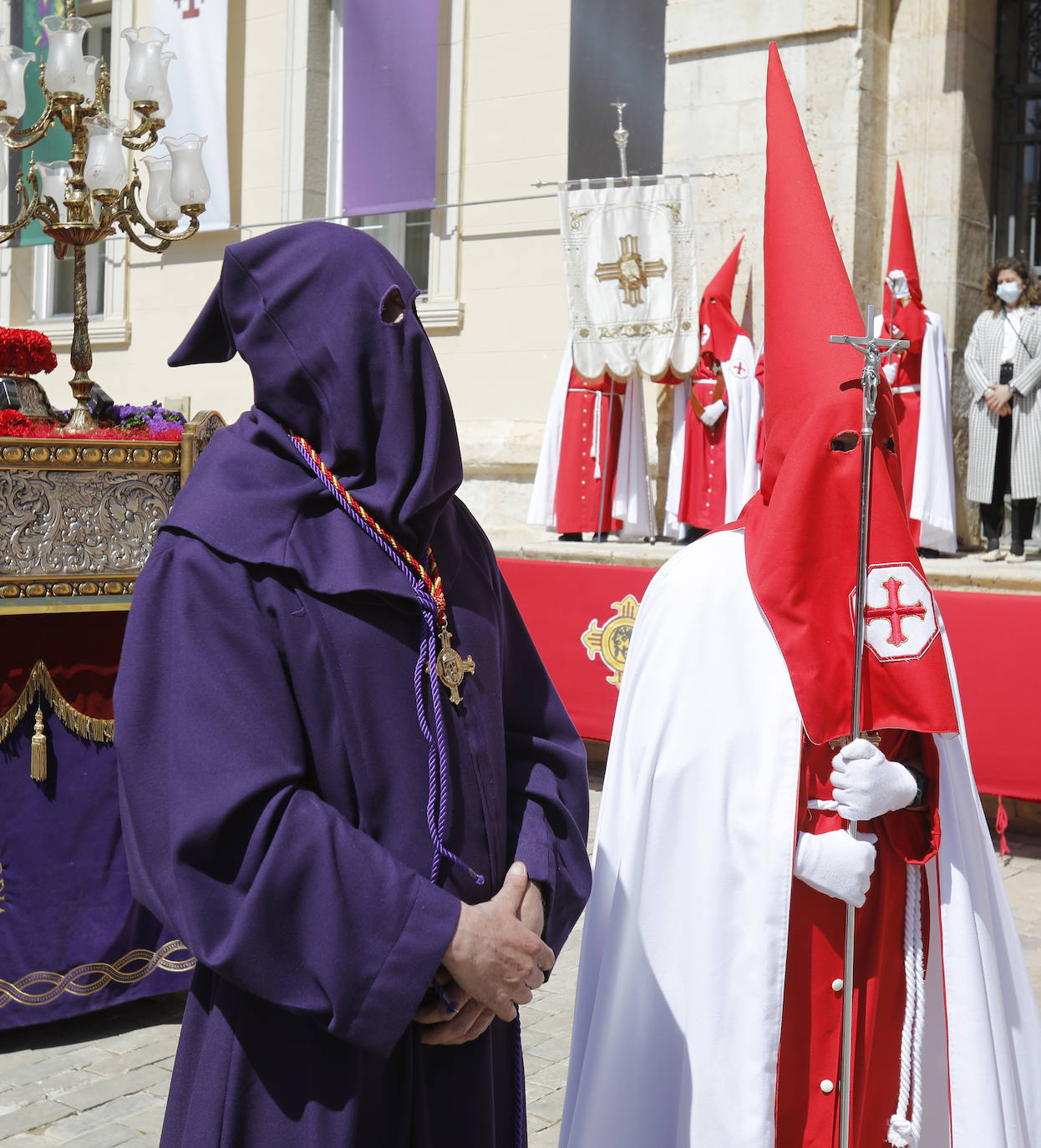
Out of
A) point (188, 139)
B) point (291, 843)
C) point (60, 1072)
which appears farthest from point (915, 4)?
point (291, 843)

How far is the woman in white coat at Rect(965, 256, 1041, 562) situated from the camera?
8.33 meters

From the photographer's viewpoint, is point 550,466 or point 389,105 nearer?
point 550,466

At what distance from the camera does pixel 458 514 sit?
205 cm

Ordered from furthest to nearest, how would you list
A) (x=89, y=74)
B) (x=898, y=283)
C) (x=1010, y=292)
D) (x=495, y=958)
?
(x=898, y=283)
(x=1010, y=292)
(x=89, y=74)
(x=495, y=958)

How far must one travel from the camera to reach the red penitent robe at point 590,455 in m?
10.0

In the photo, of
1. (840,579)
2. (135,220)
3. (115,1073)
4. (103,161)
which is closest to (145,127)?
(103,161)

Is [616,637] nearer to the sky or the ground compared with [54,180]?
nearer to the ground

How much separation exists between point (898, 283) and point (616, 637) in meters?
3.54

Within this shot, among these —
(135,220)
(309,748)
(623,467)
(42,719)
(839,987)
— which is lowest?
(839,987)

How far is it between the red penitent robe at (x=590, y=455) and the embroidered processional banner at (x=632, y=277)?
331 millimetres

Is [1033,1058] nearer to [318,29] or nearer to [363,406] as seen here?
[363,406]

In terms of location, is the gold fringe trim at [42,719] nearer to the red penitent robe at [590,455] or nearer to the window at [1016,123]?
the red penitent robe at [590,455]

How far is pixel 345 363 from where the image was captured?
1709mm

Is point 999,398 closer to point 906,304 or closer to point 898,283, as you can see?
point 906,304
